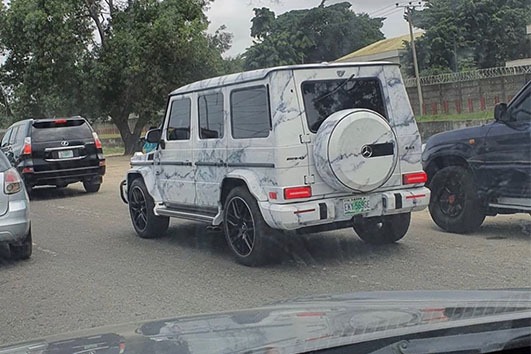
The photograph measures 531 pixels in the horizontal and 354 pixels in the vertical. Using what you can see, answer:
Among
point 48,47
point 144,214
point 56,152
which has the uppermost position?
point 48,47

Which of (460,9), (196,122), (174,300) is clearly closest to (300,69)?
(196,122)

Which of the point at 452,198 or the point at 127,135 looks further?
the point at 127,135

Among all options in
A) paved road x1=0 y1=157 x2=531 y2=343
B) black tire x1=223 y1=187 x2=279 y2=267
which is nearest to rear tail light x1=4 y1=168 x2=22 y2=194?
paved road x1=0 y1=157 x2=531 y2=343

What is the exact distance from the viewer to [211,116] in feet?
26.9

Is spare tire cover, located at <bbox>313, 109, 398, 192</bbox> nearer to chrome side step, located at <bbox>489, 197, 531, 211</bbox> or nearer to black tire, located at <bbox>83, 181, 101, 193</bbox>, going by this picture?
chrome side step, located at <bbox>489, 197, 531, 211</bbox>

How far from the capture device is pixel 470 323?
8.02 ft

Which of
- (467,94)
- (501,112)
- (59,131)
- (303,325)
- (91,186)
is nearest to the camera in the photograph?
(303,325)

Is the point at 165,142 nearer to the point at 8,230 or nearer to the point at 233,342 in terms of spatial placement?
the point at 8,230

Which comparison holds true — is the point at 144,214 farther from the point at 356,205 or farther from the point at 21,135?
the point at 21,135

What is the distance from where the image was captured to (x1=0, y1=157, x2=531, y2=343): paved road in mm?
6246

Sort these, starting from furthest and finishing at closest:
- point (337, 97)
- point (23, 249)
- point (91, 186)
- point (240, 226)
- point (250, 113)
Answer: point (91, 186)
point (23, 249)
point (240, 226)
point (250, 113)
point (337, 97)

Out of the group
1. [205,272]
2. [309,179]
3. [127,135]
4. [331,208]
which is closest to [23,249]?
[205,272]

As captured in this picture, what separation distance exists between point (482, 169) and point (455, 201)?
0.61 meters

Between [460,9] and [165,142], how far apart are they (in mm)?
16836
